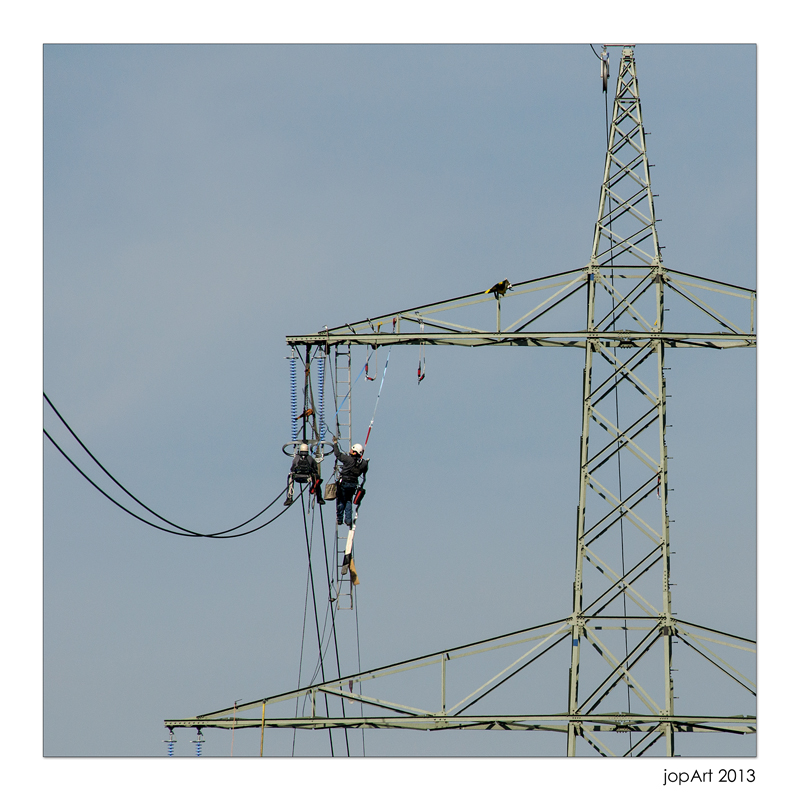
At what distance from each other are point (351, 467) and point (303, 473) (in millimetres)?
941

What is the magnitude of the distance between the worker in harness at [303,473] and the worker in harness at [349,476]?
45 cm

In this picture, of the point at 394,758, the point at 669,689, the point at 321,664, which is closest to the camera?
the point at 394,758

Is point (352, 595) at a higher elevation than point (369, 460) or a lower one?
lower

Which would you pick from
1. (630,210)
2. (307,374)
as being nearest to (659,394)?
(630,210)

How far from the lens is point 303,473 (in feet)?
110

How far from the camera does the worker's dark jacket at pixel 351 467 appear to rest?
110ft

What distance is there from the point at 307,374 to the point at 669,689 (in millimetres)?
9370

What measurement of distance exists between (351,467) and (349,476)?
0.18 meters

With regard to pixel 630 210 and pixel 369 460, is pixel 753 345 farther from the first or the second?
pixel 369 460

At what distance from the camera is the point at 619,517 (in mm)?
33531

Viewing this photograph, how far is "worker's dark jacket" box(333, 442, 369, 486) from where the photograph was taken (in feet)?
110

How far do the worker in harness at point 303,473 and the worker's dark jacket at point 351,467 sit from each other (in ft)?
1.72

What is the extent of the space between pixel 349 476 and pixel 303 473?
0.90 meters

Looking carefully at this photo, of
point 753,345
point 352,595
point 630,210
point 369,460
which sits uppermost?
point 630,210
